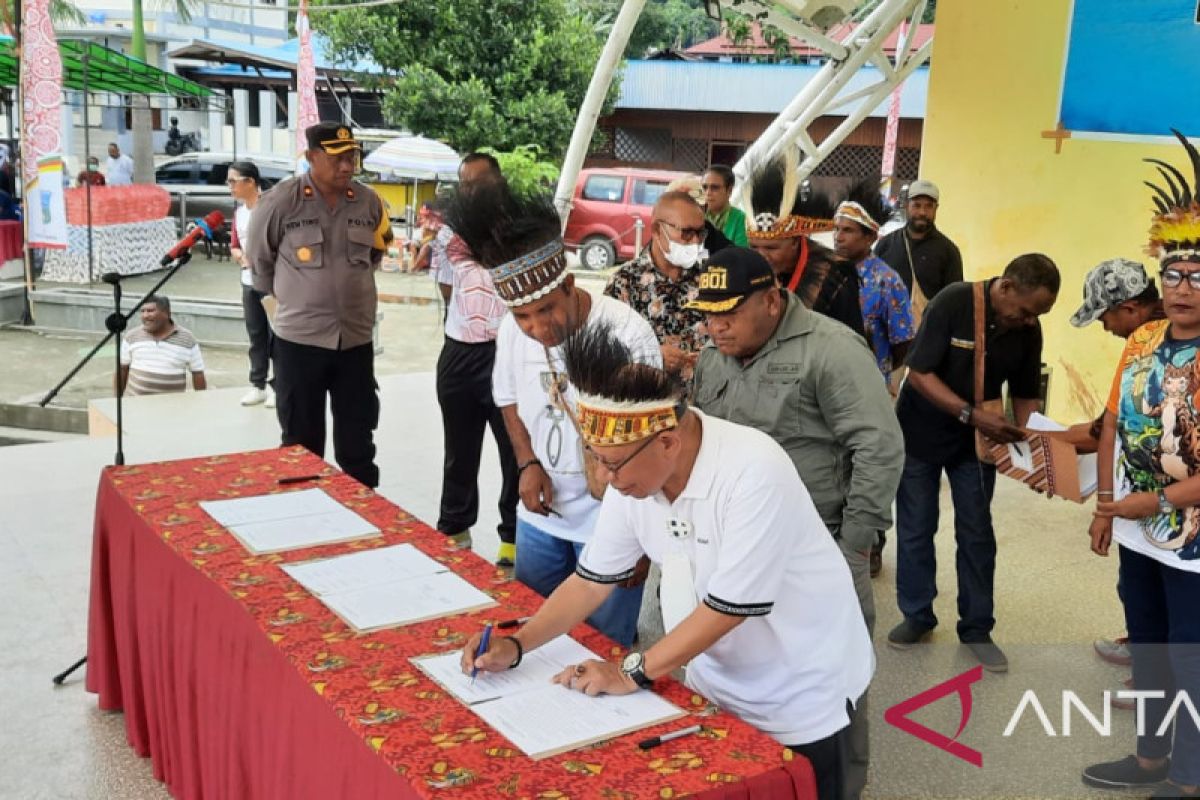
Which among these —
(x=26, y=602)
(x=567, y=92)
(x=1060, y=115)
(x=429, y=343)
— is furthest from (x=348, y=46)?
(x=26, y=602)

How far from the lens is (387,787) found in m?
1.59

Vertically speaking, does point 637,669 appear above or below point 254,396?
above

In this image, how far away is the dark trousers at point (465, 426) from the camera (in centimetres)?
422

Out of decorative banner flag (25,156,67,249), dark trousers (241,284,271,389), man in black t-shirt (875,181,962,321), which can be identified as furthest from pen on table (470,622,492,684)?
decorative banner flag (25,156,67,249)

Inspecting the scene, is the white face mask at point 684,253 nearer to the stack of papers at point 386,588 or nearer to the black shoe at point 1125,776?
the stack of papers at point 386,588

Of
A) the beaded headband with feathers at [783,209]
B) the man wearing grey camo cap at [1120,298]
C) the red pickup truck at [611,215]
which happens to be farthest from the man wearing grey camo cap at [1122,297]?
the red pickup truck at [611,215]

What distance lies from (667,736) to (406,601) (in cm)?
73

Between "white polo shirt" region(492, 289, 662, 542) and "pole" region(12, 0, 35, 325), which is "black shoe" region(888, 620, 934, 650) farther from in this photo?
"pole" region(12, 0, 35, 325)

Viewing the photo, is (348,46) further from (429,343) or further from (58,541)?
(58,541)

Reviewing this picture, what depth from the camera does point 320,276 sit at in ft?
13.3

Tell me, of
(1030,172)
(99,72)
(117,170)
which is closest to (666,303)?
(1030,172)

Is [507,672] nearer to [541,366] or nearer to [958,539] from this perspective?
[541,366]

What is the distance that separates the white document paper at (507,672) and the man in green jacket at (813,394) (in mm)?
738

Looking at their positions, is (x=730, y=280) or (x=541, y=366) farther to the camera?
(x=541, y=366)
